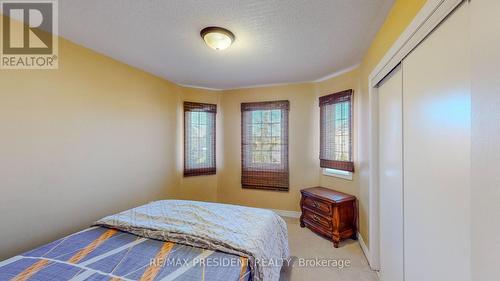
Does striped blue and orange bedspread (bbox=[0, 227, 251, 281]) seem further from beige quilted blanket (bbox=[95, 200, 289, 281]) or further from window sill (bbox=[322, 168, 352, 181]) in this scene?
window sill (bbox=[322, 168, 352, 181])

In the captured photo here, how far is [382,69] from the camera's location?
1.75m

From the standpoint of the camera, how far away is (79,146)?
2.16m

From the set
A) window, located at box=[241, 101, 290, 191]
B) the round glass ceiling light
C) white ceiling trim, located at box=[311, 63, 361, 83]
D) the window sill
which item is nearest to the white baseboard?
window, located at box=[241, 101, 290, 191]


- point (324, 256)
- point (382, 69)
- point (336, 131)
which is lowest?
point (324, 256)

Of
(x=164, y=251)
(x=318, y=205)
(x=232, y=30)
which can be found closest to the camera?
(x=164, y=251)

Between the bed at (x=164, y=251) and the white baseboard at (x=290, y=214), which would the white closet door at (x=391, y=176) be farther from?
the white baseboard at (x=290, y=214)

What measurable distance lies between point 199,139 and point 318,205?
2.37 metres

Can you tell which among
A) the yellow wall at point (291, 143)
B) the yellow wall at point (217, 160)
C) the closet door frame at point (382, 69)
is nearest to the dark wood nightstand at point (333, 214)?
the closet door frame at point (382, 69)

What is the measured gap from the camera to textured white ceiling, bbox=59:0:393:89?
1545mm

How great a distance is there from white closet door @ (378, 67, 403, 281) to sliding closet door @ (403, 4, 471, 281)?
0.15 m

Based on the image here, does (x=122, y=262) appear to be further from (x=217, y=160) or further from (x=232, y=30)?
(x=217, y=160)

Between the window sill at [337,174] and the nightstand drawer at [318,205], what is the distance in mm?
519

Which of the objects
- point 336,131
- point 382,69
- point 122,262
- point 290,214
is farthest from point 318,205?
point 122,262

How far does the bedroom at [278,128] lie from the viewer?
3.03 feet
